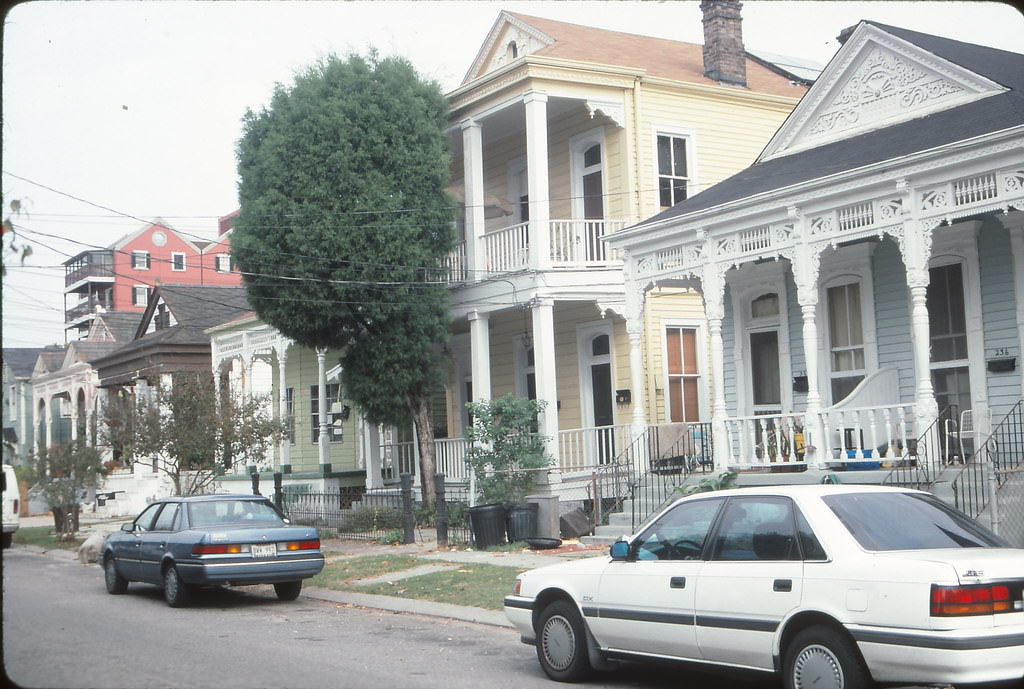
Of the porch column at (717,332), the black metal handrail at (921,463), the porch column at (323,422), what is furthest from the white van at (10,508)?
the black metal handrail at (921,463)

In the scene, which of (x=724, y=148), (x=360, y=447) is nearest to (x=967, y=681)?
(x=724, y=148)

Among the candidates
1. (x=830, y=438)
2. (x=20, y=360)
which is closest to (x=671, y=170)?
(x=830, y=438)

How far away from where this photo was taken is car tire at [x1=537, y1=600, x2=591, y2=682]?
896 centimetres

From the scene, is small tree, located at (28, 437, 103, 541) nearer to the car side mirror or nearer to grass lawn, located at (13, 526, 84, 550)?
grass lawn, located at (13, 526, 84, 550)

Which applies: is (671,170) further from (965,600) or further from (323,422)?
(965,600)

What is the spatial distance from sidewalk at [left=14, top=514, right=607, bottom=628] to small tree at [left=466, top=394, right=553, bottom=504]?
5.49ft

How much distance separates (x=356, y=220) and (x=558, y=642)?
14260 mm

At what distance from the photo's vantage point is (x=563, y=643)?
358 inches

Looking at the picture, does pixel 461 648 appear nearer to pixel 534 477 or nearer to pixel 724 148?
pixel 534 477

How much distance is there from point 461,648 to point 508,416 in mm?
9988

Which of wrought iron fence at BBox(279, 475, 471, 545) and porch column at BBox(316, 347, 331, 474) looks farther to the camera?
porch column at BBox(316, 347, 331, 474)

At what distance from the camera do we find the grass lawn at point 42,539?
26.2m

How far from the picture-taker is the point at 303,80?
22594 mm

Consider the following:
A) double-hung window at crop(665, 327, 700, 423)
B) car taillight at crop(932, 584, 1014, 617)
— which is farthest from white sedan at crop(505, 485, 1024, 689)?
double-hung window at crop(665, 327, 700, 423)
